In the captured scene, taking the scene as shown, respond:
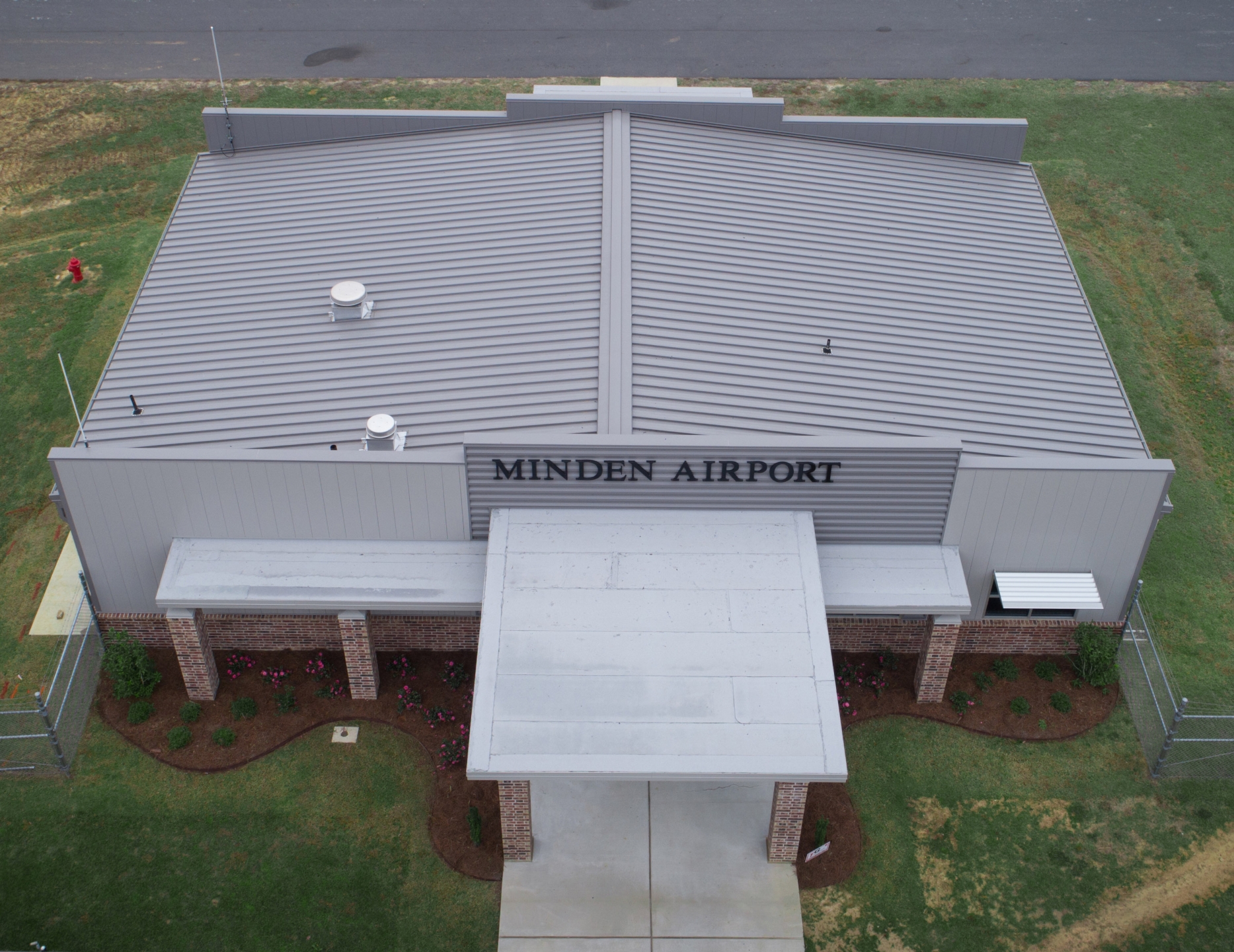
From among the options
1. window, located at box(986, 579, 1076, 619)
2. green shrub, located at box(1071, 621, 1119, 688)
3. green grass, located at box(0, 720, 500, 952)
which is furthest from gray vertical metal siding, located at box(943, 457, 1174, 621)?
green grass, located at box(0, 720, 500, 952)

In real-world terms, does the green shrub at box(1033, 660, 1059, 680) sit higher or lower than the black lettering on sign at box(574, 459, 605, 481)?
lower

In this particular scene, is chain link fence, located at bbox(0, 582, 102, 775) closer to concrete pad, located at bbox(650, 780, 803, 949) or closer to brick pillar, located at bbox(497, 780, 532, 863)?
brick pillar, located at bbox(497, 780, 532, 863)

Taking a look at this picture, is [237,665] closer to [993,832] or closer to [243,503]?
[243,503]

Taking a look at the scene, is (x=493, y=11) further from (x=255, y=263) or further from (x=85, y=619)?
(x=85, y=619)

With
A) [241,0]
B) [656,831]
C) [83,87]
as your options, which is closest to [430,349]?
[656,831]

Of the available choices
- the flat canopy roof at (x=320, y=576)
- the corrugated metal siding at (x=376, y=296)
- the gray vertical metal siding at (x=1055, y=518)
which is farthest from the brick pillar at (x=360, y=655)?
the gray vertical metal siding at (x=1055, y=518)
